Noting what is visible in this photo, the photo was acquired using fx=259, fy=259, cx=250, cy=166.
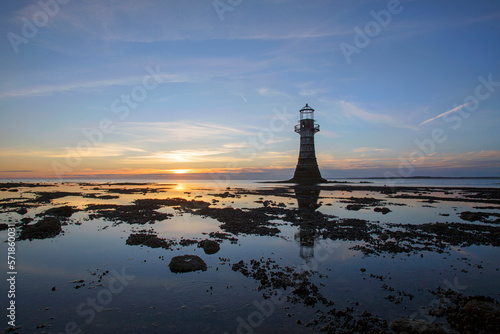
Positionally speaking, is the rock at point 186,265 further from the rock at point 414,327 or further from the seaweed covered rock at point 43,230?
the seaweed covered rock at point 43,230

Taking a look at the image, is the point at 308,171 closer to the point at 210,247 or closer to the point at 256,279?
the point at 210,247

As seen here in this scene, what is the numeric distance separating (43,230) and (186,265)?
50.7ft

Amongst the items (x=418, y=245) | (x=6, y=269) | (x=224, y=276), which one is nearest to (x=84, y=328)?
(x=224, y=276)

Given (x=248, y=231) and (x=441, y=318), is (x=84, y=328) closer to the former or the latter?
(x=441, y=318)

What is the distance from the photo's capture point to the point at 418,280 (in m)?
12.2

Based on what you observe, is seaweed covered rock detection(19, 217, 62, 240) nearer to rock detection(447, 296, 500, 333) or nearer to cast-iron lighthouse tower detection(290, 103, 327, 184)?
rock detection(447, 296, 500, 333)

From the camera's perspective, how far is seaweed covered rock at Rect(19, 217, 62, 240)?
66.0ft

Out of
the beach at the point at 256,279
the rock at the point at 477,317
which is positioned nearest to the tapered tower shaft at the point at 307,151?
the beach at the point at 256,279

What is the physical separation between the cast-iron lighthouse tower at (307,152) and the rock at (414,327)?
7867cm

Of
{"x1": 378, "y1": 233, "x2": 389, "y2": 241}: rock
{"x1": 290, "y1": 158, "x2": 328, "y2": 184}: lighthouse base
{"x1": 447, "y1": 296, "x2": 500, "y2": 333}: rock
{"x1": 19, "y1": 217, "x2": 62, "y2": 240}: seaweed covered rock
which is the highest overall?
{"x1": 290, "y1": 158, "x2": 328, "y2": 184}: lighthouse base

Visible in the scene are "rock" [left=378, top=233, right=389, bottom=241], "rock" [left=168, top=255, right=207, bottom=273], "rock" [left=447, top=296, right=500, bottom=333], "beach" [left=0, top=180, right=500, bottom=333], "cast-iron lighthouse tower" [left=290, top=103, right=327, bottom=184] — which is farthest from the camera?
"cast-iron lighthouse tower" [left=290, top=103, right=327, bottom=184]

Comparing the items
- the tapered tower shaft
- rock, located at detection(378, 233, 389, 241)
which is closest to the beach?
rock, located at detection(378, 233, 389, 241)

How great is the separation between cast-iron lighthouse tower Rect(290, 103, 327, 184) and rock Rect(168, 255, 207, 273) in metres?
75.4

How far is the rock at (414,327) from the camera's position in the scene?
317 inches
